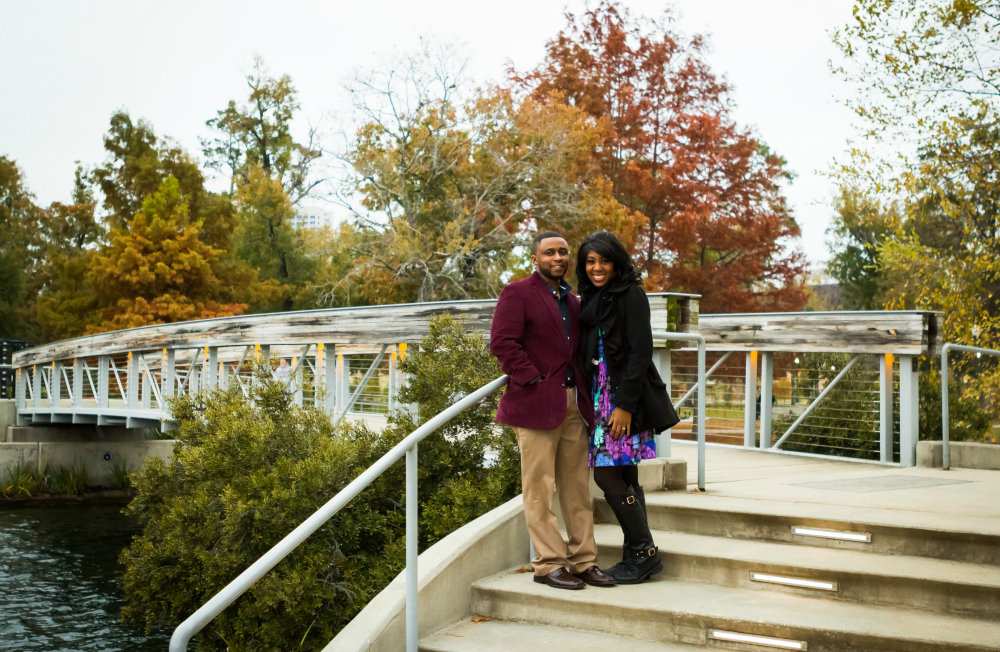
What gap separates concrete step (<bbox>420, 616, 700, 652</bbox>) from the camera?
12.6 ft

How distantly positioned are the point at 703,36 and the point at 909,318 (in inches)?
698

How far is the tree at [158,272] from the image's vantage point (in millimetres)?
26219

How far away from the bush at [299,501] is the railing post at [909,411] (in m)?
3.66

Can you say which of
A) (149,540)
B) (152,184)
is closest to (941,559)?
(149,540)

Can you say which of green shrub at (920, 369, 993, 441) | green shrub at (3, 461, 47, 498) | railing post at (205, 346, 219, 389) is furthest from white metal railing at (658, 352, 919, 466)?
green shrub at (3, 461, 47, 498)

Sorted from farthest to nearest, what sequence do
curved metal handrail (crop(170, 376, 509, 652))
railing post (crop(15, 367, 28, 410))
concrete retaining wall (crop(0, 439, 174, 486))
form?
railing post (crop(15, 367, 28, 410)) < concrete retaining wall (crop(0, 439, 174, 486)) < curved metal handrail (crop(170, 376, 509, 652))

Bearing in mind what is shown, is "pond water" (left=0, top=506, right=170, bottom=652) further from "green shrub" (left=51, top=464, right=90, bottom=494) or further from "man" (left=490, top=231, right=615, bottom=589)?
"man" (left=490, top=231, right=615, bottom=589)

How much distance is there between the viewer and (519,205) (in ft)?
78.9

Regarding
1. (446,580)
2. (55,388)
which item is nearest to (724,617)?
(446,580)

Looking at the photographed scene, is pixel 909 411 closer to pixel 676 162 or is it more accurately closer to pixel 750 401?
pixel 750 401

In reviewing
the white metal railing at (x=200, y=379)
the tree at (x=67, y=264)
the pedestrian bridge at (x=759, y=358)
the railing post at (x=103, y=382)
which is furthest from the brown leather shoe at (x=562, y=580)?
the tree at (x=67, y=264)

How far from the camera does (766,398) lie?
9.09 m

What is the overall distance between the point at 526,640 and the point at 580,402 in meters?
1.12

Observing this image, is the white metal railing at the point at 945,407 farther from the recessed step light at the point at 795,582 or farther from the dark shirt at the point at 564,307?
the dark shirt at the point at 564,307
